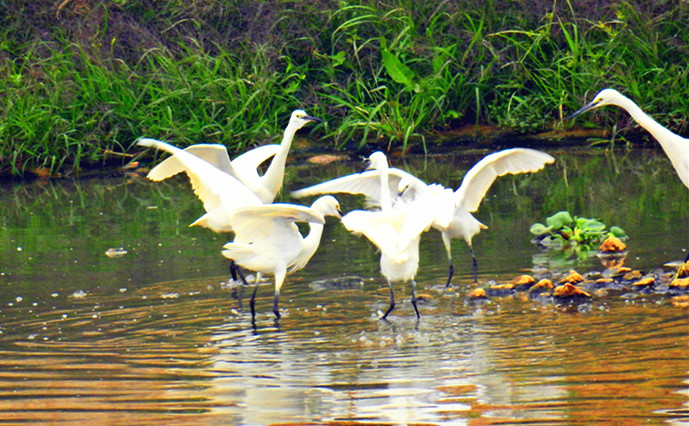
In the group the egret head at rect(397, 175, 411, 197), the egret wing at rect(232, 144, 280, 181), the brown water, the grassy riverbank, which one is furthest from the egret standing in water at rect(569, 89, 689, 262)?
the grassy riverbank

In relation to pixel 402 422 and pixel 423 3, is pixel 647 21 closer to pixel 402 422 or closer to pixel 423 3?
pixel 423 3

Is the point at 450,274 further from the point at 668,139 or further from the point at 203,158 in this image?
the point at 203,158

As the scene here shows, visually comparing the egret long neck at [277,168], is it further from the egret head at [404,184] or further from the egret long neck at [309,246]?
the egret long neck at [309,246]

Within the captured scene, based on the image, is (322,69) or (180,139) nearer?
(180,139)

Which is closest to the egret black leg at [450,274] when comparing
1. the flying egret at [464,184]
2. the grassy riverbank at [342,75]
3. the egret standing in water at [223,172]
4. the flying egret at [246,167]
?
the flying egret at [464,184]

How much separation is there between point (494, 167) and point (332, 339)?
9.05 ft

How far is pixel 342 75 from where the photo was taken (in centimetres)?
1516

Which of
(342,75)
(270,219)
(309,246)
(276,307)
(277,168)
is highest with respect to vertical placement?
(342,75)

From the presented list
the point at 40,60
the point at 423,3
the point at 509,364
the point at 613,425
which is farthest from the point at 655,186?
the point at 40,60

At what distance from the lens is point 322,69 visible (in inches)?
589

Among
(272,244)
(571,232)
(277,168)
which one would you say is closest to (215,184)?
(272,244)

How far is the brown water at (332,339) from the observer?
14.8 ft

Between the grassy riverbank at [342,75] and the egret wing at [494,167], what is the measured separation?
215 inches

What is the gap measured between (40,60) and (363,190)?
8352 millimetres
